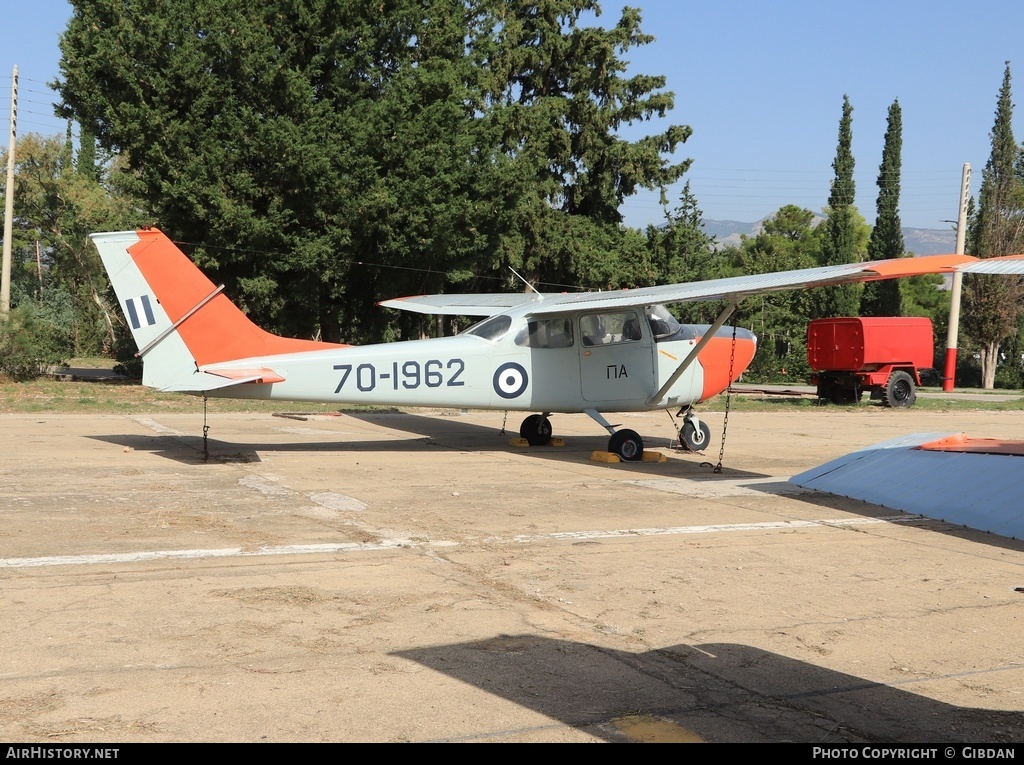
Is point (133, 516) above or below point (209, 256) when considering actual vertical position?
below

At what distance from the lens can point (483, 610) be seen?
6457mm

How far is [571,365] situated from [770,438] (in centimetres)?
614

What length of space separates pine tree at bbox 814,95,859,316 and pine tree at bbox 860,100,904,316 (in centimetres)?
151

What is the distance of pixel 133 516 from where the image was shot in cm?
933

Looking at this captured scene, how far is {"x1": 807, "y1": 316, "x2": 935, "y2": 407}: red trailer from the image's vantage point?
28312 mm

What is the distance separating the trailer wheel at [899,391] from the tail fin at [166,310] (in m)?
21.3

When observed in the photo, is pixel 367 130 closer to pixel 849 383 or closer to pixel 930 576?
pixel 849 383

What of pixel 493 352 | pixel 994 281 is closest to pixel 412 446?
pixel 493 352

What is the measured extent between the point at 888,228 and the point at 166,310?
53383mm

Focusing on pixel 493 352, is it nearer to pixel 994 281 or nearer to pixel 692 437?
pixel 692 437

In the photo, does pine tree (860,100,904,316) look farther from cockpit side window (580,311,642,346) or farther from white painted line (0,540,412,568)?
white painted line (0,540,412,568)

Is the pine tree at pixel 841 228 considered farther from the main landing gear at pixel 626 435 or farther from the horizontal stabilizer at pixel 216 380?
the horizontal stabilizer at pixel 216 380

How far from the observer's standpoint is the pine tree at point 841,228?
53.0 meters
